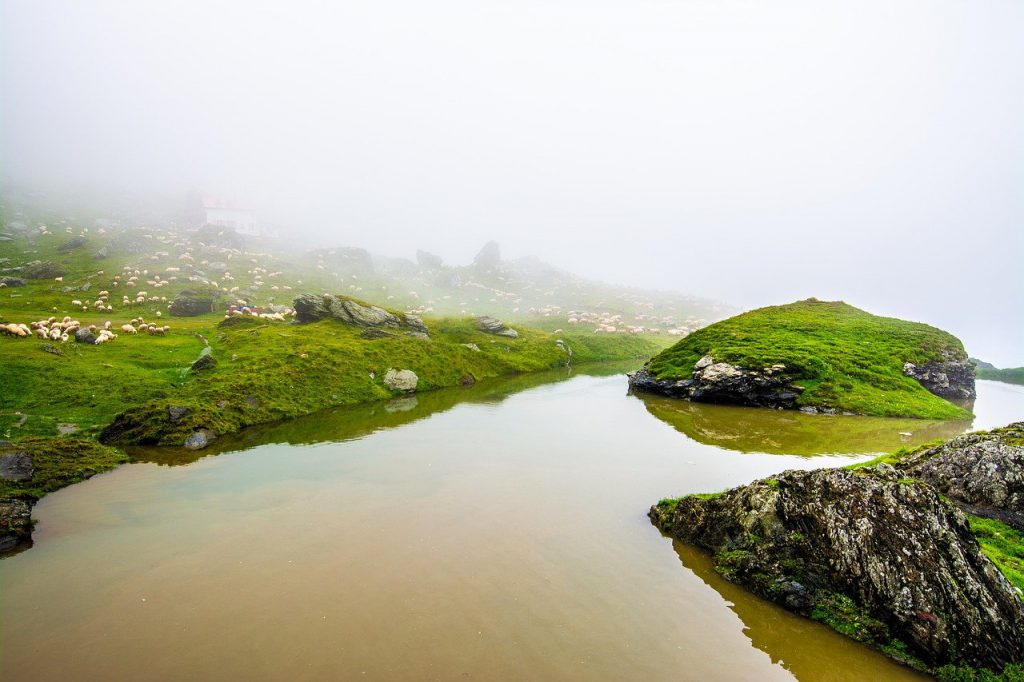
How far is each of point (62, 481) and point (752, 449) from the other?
43.7m

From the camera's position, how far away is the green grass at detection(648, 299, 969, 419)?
46.2 metres

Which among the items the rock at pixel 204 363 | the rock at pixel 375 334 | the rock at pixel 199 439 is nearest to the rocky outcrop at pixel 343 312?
the rock at pixel 375 334

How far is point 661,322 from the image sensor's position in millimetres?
183750

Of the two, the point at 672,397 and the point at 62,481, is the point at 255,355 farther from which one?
the point at 672,397

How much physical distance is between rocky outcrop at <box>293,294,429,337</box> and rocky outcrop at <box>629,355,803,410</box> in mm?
44281

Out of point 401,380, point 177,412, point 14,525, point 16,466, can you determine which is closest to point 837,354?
point 401,380

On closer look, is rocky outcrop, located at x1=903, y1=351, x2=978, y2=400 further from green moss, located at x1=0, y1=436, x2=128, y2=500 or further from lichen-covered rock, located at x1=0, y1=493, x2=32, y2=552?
green moss, located at x1=0, y1=436, x2=128, y2=500

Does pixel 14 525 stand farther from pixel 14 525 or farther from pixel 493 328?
pixel 493 328

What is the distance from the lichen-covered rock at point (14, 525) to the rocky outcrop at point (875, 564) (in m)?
27.7


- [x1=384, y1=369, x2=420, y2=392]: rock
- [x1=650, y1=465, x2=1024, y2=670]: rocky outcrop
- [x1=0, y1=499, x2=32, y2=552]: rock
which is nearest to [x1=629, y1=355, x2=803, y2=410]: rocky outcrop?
[x1=650, y1=465, x2=1024, y2=670]: rocky outcrop

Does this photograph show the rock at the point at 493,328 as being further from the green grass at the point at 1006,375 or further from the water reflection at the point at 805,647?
the green grass at the point at 1006,375

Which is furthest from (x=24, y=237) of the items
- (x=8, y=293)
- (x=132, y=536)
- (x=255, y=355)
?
(x=132, y=536)

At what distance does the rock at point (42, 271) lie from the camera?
277 feet

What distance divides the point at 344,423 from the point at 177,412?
1213 centimetres
